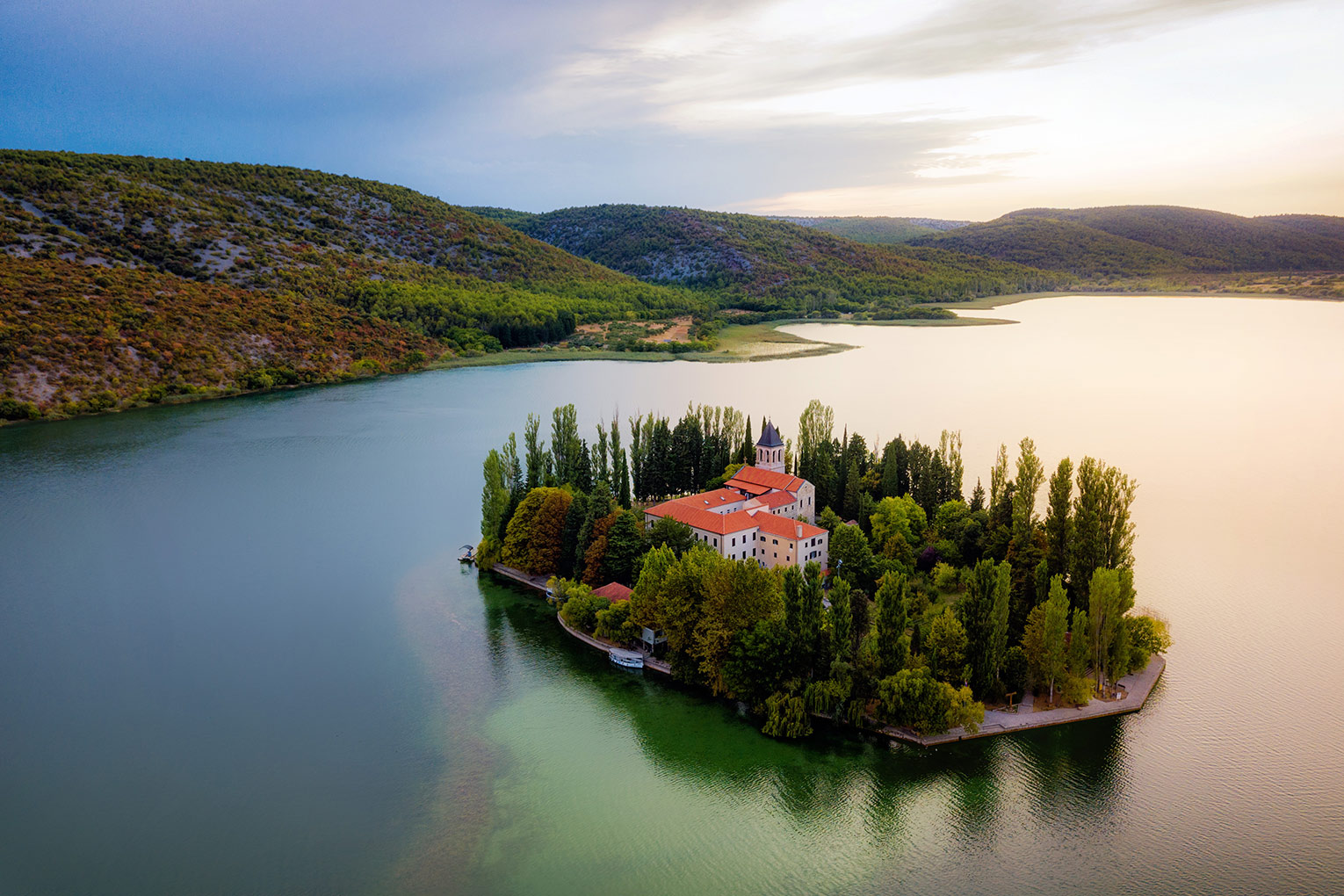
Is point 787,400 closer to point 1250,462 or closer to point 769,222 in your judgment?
point 1250,462

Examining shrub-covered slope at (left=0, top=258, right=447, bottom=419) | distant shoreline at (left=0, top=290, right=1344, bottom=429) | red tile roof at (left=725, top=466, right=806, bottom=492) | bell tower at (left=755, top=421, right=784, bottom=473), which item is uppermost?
shrub-covered slope at (left=0, top=258, right=447, bottom=419)

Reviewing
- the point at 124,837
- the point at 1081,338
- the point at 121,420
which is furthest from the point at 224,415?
the point at 1081,338

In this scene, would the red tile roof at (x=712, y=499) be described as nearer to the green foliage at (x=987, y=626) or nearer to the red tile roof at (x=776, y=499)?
the red tile roof at (x=776, y=499)

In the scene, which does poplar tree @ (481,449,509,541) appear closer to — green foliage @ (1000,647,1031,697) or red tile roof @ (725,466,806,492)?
red tile roof @ (725,466,806,492)

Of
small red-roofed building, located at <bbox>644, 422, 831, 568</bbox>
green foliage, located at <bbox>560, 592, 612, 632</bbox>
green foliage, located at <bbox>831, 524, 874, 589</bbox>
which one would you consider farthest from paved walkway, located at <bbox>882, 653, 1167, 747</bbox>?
green foliage, located at <bbox>560, 592, 612, 632</bbox>

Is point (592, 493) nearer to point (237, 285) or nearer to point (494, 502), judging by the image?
point (494, 502)

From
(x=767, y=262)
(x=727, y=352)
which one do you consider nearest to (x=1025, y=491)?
(x=727, y=352)

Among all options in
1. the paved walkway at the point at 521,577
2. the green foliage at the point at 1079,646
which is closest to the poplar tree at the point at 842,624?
the green foliage at the point at 1079,646
